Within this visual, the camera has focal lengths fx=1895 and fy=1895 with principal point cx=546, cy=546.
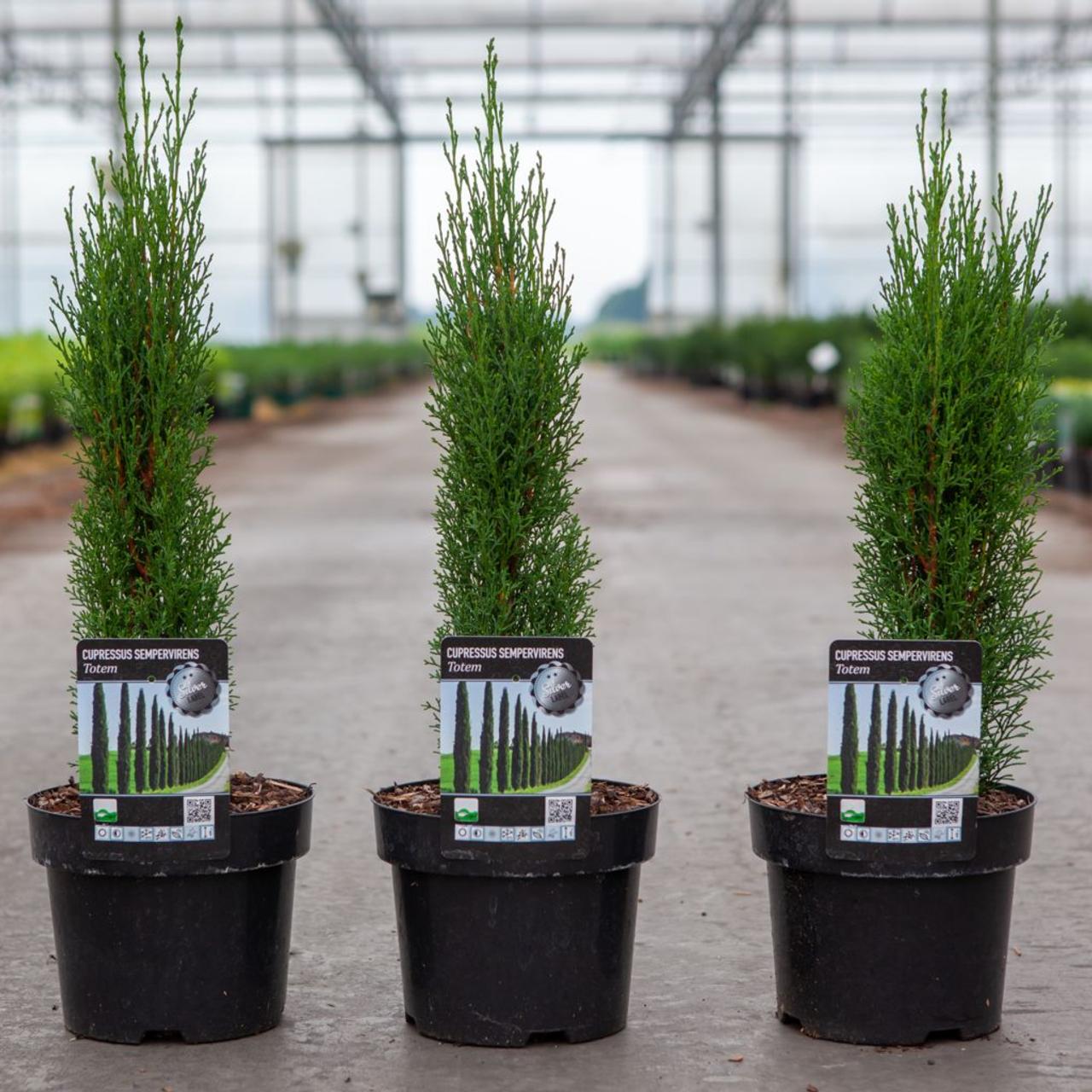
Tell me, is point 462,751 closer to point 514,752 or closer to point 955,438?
point 514,752

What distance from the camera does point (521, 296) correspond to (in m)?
4.04

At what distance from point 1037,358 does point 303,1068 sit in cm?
217

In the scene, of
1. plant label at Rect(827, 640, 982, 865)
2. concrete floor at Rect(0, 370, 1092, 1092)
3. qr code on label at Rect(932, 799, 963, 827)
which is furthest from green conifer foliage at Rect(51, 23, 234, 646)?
qr code on label at Rect(932, 799, 963, 827)

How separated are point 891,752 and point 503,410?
42.1 inches

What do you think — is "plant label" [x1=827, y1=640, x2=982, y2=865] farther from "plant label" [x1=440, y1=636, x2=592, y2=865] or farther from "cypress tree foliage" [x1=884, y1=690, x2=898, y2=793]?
"plant label" [x1=440, y1=636, x2=592, y2=865]

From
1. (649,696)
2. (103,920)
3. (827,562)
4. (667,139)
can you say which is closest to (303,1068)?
(103,920)

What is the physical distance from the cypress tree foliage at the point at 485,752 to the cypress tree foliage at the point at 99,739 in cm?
75

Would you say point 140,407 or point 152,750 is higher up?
point 140,407

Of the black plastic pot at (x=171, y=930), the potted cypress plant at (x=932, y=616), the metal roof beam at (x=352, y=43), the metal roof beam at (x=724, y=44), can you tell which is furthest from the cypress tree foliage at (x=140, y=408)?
the metal roof beam at (x=352, y=43)

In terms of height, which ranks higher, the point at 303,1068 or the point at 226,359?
the point at 226,359

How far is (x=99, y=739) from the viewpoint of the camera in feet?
12.6

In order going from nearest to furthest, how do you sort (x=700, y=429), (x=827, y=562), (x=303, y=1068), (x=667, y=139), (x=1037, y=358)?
(x=303, y=1068), (x=1037, y=358), (x=827, y=562), (x=700, y=429), (x=667, y=139)

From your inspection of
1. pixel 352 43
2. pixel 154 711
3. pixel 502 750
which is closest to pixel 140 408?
pixel 154 711

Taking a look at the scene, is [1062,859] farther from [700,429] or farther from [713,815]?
[700,429]
